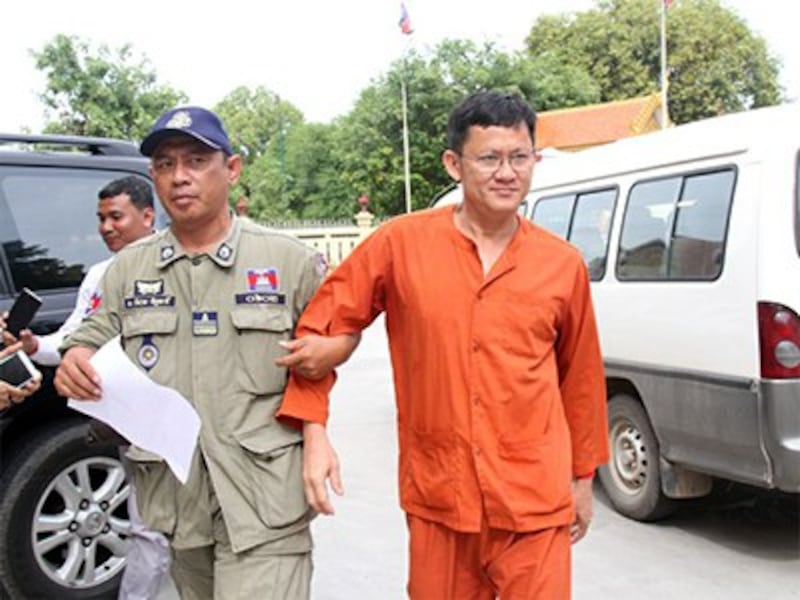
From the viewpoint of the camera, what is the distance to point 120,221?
3510mm

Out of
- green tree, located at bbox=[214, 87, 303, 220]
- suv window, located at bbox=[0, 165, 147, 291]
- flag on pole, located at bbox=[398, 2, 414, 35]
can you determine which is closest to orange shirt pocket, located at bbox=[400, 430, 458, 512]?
suv window, located at bbox=[0, 165, 147, 291]

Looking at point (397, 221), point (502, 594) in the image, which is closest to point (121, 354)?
point (397, 221)

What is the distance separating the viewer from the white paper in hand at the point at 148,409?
1.97 metres

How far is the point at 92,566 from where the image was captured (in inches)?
143

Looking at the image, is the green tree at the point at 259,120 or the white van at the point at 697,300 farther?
the green tree at the point at 259,120

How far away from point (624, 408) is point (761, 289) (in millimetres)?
1365

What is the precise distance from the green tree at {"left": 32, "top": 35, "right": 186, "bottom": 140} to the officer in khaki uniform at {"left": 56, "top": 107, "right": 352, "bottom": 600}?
24.8 m

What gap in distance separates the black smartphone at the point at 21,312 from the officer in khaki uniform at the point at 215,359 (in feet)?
1.40

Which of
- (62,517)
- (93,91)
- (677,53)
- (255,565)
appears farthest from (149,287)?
(677,53)

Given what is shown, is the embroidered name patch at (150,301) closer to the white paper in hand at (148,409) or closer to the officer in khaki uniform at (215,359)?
the officer in khaki uniform at (215,359)

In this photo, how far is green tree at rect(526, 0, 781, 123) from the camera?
139ft

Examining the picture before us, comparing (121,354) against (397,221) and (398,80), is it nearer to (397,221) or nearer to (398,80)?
(397,221)

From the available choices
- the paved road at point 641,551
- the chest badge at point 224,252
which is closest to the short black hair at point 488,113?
the chest badge at point 224,252

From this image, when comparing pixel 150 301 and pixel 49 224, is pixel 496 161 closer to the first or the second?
pixel 150 301
